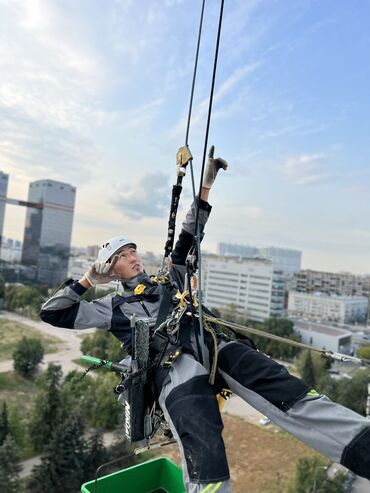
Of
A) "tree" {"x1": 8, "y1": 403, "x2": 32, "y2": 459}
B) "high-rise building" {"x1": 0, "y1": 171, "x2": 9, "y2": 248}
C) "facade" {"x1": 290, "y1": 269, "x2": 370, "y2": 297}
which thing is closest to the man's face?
"tree" {"x1": 8, "y1": 403, "x2": 32, "y2": 459}

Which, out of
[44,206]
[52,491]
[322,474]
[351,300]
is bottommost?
[52,491]

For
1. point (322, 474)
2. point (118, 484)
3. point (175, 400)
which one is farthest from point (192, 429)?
point (322, 474)

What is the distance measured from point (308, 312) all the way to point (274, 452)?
74.9ft

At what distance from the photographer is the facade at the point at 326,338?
66.4ft

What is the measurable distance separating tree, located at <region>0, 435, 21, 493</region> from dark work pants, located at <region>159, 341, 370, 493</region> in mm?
7307

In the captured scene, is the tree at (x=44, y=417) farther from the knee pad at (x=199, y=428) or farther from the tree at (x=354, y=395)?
the knee pad at (x=199, y=428)

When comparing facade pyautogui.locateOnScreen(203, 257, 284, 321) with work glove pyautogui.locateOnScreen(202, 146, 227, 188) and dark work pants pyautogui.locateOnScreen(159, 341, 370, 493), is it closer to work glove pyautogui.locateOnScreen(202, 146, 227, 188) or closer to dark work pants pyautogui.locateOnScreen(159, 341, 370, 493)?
work glove pyautogui.locateOnScreen(202, 146, 227, 188)

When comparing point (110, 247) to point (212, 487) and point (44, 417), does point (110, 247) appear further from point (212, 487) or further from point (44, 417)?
point (44, 417)

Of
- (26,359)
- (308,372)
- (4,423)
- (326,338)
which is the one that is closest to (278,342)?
(308,372)

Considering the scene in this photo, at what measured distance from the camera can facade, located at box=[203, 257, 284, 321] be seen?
85.0 feet

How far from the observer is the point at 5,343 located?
700 inches

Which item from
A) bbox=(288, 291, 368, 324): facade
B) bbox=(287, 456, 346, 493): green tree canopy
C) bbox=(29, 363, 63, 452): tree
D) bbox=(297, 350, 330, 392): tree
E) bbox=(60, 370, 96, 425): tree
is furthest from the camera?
bbox=(288, 291, 368, 324): facade

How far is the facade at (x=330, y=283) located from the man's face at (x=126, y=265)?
40584mm

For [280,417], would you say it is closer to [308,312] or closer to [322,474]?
[322,474]
